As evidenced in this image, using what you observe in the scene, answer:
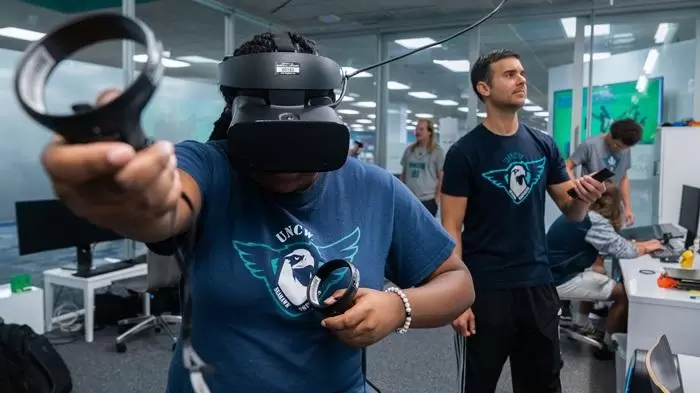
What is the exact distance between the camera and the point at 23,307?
11.1 feet

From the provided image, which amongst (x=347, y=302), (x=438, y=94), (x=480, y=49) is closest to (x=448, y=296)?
(x=347, y=302)

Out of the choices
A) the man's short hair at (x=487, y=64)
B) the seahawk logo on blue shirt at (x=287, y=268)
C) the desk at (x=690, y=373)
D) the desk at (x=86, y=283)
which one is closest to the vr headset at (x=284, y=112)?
the seahawk logo on blue shirt at (x=287, y=268)

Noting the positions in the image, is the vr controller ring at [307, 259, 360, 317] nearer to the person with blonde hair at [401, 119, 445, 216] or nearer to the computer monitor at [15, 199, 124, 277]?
the computer monitor at [15, 199, 124, 277]

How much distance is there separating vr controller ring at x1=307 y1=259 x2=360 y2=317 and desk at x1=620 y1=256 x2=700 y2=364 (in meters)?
2.05

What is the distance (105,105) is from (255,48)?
1.44 feet

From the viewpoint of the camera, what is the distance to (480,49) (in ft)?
20.3

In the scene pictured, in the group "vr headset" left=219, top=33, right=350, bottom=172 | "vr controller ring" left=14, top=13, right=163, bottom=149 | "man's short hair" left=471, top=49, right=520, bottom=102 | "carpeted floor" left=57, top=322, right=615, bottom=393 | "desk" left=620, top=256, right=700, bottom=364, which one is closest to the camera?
"vr controller ring" left=14, top=13, right=163, bottom=149

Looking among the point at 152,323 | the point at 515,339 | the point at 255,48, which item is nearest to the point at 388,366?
the point at 515,339

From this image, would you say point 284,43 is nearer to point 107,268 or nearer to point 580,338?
point 580,338

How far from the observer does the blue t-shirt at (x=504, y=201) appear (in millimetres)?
1969

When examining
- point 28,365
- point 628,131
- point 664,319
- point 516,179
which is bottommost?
point 28,365

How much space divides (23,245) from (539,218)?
3.04 metres

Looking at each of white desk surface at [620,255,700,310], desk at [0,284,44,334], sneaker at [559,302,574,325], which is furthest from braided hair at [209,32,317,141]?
sneaker at [559,302,574,325]

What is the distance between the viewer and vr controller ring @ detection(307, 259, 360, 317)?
76cm
